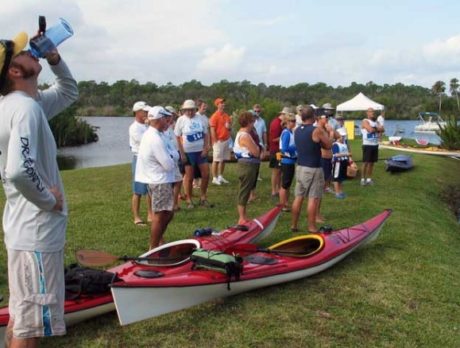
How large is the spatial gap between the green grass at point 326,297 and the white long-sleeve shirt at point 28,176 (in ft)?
5.19

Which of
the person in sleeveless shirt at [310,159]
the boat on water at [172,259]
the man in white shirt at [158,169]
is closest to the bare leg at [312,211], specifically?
the person in sleeveless shirt at [310,159]

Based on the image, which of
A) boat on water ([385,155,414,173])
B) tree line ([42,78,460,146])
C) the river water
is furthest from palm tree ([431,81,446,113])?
boat on water ([385,155,414,173])

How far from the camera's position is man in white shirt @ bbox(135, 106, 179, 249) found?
5645 mm

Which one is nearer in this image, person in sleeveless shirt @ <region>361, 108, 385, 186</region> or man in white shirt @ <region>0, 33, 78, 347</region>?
man in white shirt @ <region>0, 33, 78, 347</region>

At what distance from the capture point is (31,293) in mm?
2572

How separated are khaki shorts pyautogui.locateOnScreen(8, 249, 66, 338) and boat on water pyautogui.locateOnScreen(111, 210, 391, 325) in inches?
46.3

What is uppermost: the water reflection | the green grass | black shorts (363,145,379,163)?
black shorts (363,145,379,163)

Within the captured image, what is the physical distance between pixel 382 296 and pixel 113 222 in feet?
13.7

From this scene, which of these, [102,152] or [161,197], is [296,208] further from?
[102,152]

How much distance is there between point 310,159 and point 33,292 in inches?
188

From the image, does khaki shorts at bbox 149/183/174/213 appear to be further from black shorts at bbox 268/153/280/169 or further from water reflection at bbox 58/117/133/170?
water reflection at bbox 58/117/133/170

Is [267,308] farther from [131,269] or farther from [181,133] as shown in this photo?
[181,133]

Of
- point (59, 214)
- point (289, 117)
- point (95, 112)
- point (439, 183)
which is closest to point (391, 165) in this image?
point (439, 183)

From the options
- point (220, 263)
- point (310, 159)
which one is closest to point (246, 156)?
point (310, 159)
